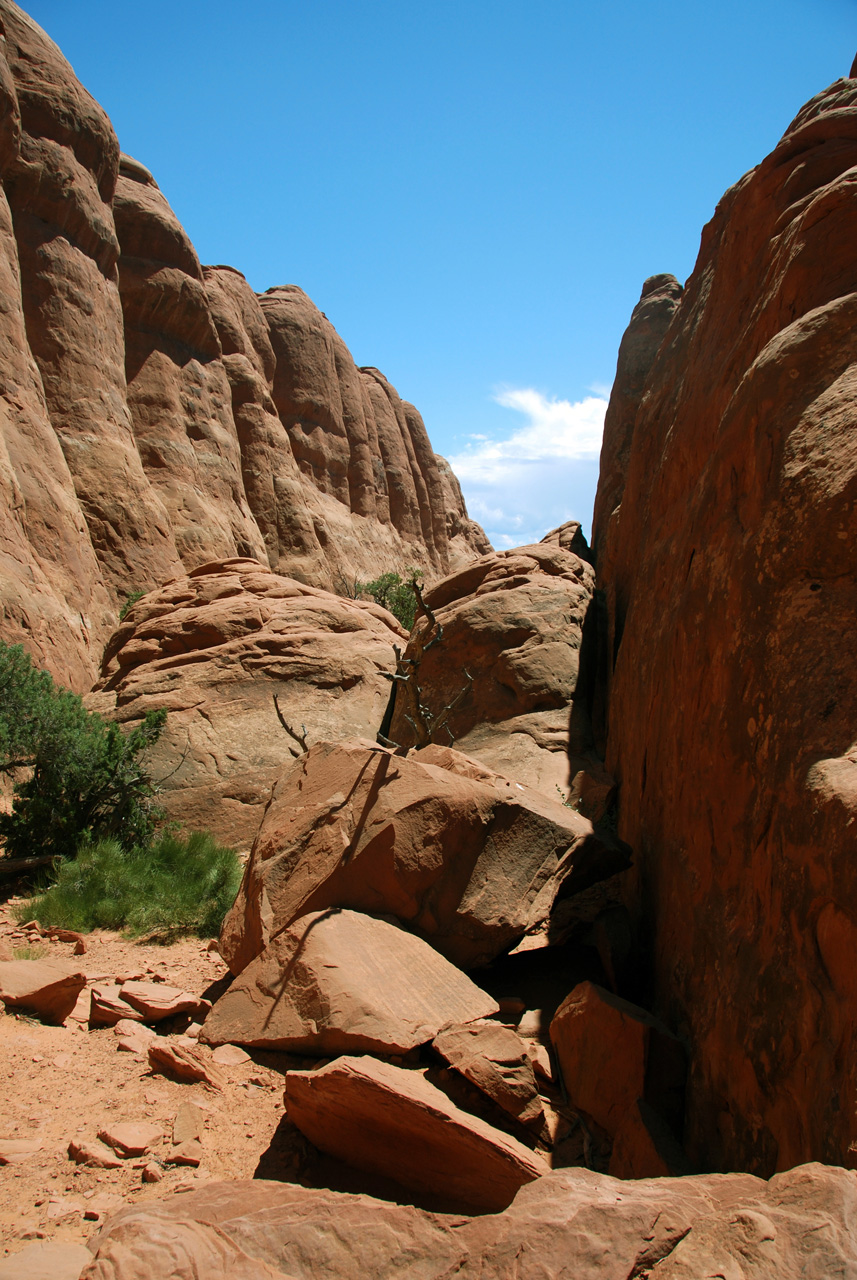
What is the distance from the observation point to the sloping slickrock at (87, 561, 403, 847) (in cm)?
952

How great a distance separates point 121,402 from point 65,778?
53.7ft

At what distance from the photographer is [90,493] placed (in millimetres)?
19281

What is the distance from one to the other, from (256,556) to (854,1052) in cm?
2447

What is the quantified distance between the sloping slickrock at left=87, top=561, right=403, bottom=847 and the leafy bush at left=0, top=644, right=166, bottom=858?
936mm

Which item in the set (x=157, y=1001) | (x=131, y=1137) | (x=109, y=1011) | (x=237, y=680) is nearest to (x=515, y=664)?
(x=237, y=680)

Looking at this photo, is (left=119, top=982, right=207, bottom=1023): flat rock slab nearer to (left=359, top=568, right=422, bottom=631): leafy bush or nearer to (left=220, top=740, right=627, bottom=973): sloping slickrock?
(left=220, top=740, right=627, bottom=973): sloping slickrock

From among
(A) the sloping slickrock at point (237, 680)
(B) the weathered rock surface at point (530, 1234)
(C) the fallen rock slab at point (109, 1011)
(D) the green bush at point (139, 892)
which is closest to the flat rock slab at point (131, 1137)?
(B) the weathered rock surface at point (530, 1234)

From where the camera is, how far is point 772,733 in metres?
3.42

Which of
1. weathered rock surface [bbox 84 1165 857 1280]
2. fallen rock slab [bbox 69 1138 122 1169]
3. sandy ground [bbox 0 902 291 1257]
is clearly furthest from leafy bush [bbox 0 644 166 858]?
weathered rock surface [bbox 84 1165 857 1280]

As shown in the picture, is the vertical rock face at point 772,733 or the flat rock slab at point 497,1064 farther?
the flat rock slab at point 497,1064

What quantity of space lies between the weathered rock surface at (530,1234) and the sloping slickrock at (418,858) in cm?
223

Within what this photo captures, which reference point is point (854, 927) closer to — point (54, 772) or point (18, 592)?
point (54, 772)

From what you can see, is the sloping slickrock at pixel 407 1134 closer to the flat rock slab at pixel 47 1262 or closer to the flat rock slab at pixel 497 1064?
the flat rock slab at pixel 497 1064

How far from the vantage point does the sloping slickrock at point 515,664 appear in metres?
10.3
